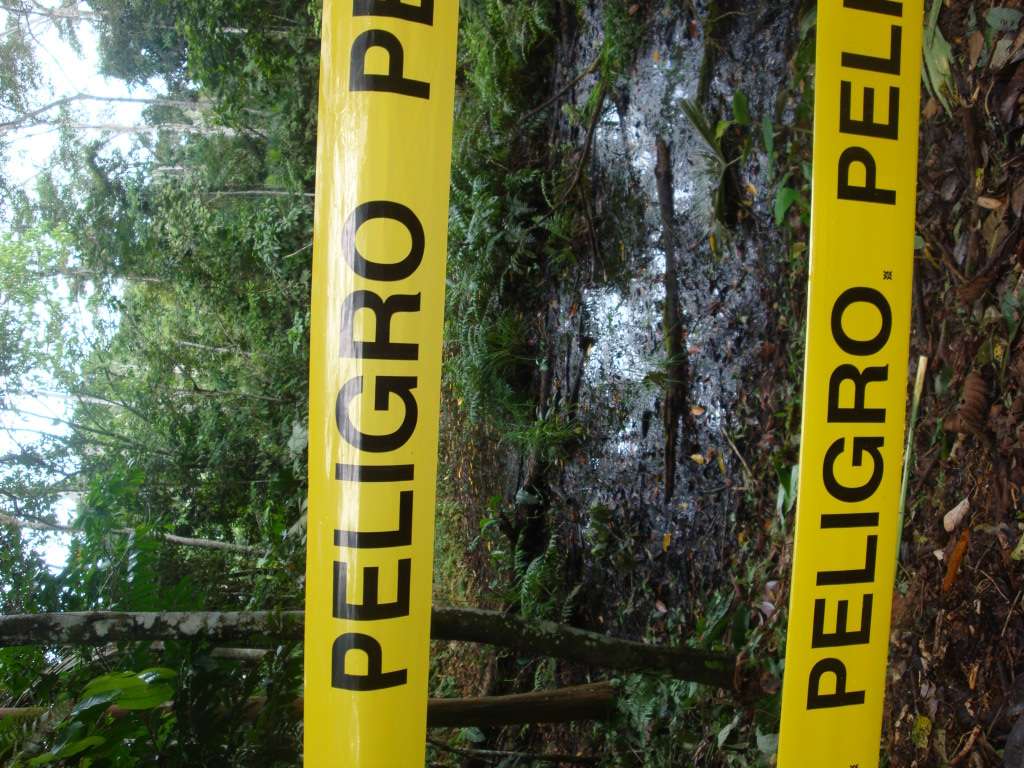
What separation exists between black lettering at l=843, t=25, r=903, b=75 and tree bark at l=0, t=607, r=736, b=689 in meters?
2.00

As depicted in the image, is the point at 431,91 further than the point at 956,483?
No

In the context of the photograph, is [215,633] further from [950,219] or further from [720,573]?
[950,219]

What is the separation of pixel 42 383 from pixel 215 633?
20.1 feet

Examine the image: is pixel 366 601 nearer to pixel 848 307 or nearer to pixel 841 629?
pixel 841 629

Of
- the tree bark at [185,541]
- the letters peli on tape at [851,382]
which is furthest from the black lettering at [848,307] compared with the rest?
the tree bark at [185,541]

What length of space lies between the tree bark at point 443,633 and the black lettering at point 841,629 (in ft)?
4.43

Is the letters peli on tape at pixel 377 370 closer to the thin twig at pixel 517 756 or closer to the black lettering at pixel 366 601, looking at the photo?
the black lettering at pixel 366 601

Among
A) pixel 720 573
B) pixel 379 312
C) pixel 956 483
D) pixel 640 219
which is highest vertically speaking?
pixel 640 219

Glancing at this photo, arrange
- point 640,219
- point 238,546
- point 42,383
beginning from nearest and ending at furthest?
point 640,219
point 238,546
point 42,383

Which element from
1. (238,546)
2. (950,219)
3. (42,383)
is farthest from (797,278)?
(42,383)

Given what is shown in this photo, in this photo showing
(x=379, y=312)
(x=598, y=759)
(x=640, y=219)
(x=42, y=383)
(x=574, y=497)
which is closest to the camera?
(x=379, y=312)

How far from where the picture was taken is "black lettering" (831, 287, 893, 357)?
1632 mm

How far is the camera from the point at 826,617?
1.63m

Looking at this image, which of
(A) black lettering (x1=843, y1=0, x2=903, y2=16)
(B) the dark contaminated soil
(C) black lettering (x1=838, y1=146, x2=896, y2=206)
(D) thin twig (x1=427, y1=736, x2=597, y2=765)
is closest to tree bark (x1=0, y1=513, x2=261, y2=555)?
(B) the dark contaminated soil
